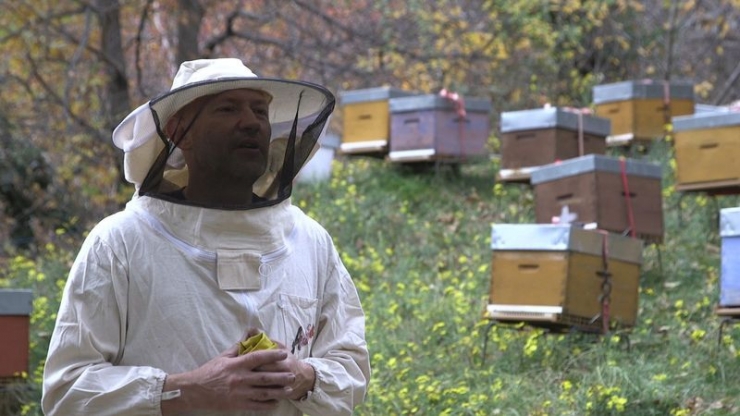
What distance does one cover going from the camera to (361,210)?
9.23m

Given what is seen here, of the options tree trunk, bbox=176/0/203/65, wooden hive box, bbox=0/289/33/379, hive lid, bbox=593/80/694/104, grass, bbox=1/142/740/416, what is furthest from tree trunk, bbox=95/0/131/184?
wooden hive box, bbox=0/289/33/379

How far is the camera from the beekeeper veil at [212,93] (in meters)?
2.81

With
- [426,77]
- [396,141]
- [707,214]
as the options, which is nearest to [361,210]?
[396,141]

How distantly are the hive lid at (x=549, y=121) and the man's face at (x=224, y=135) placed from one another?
5.53m

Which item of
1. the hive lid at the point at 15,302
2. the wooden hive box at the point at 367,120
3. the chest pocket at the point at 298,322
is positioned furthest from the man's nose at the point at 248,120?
the wooden hive box at the point at 367,120

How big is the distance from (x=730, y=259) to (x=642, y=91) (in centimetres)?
404

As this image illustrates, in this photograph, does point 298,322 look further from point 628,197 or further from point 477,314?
point 628,197

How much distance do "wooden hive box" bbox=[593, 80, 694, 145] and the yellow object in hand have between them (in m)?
7.16

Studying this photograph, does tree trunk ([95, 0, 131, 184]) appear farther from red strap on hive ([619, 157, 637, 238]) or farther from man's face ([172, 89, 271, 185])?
man's face ([172, 89, 271, 185])

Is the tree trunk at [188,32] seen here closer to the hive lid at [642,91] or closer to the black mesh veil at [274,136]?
the hive lid at [642,91]

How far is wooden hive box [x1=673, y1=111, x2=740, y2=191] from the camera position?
684 cm

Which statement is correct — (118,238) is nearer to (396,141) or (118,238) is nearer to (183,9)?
(396,141)

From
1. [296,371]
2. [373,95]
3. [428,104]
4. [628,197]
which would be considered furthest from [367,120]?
[296,371]

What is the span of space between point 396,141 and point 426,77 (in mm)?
5416
